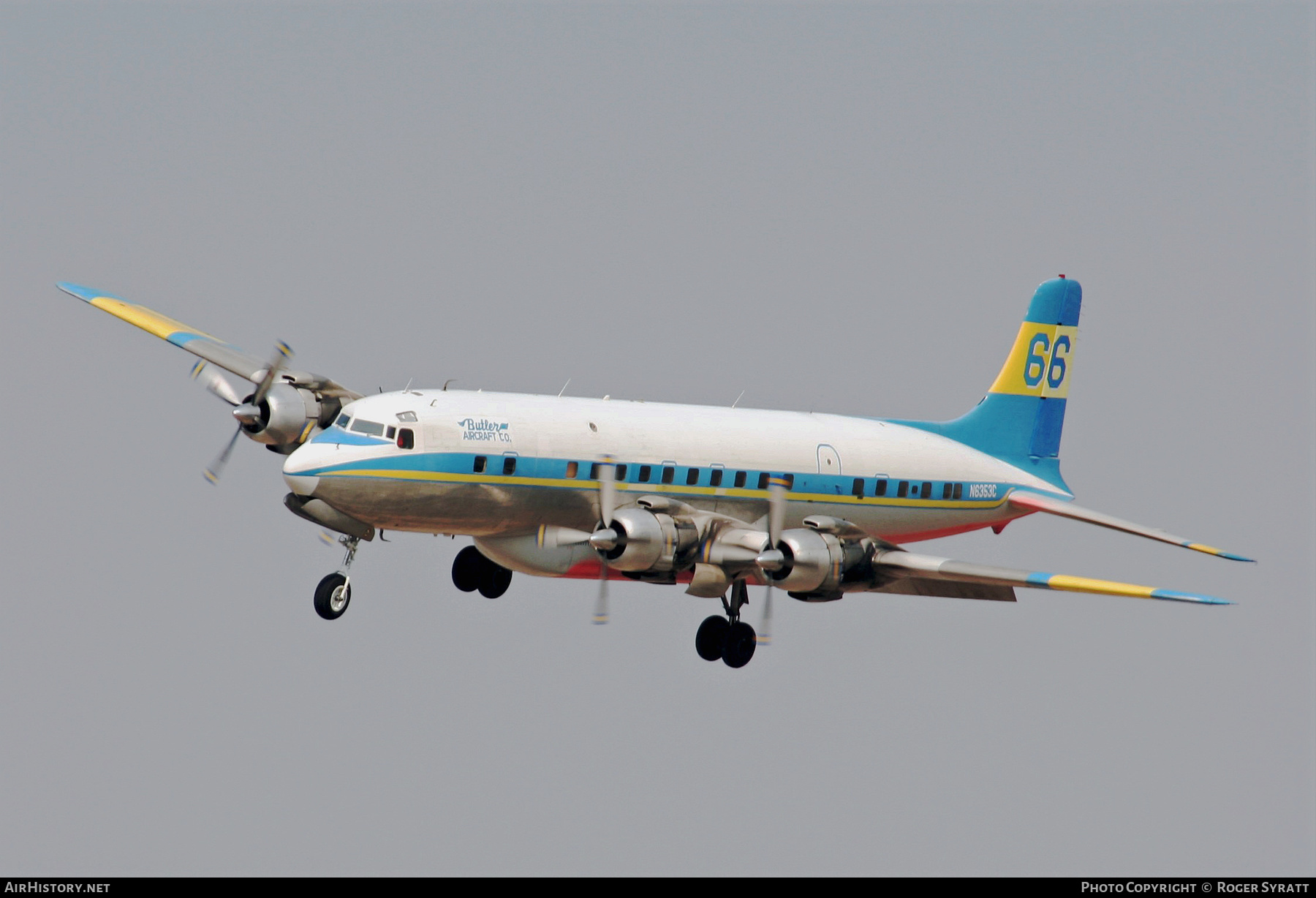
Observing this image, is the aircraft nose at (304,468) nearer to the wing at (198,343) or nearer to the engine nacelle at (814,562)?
the wing at (198,343)

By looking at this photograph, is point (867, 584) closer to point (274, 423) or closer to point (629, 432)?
point (629, 432)

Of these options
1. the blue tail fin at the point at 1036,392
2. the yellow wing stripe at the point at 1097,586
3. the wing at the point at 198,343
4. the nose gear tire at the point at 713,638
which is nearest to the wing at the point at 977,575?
the yellow wing stripe at the point at 1097,586

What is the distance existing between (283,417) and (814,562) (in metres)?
8.37

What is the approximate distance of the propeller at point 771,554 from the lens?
25.7 m

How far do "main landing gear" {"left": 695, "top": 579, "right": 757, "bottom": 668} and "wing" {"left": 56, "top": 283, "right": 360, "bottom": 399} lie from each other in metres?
6.72

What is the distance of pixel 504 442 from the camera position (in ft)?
83.4

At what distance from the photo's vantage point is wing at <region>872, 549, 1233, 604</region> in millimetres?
24797

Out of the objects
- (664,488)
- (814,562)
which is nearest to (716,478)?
(664,488)

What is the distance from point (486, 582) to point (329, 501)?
4.93m

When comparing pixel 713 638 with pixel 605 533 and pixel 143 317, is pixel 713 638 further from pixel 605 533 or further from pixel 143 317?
pixel 143 317

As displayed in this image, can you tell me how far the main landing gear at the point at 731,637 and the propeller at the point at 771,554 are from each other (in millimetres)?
781

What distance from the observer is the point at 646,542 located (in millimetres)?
25203

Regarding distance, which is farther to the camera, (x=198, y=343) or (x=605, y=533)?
(x=198, y=343)
